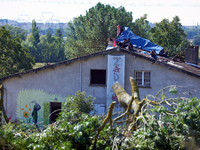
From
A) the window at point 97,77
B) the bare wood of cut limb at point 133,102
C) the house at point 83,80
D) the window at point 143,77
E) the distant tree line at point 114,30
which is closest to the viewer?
the bare wood of cut limb at point 133,102

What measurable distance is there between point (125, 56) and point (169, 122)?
11824 millimetres

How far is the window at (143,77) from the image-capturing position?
17.4 meters

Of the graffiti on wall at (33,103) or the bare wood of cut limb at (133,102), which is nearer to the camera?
the bare wood of cut limb at (133,102)

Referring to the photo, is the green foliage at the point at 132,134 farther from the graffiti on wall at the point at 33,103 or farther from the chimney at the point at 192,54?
the chimney at the point at 192,54

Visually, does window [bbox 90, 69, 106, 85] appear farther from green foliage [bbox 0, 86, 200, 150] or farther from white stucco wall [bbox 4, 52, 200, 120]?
green foliage [bbox 0, 86, 200, 150]

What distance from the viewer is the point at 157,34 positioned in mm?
39625

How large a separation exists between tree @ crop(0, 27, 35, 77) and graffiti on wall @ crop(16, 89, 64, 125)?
1321cm

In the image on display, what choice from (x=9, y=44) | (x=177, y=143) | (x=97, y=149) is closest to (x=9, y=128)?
(x=97, y=149)

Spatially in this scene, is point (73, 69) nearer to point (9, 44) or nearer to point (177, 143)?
point (177, 143)

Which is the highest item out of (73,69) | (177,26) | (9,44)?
(177,26)

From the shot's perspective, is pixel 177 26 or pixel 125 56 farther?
pixel 177 26

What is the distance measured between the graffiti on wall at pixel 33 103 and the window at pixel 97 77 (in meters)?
2.21

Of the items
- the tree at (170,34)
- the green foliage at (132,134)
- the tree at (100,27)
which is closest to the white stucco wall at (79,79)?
the green foliage at (132,134)

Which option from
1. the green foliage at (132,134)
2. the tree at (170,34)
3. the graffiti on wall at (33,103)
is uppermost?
the tree at (170,34)
